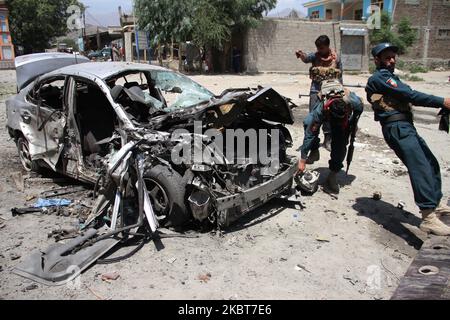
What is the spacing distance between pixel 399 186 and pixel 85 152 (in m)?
4.22

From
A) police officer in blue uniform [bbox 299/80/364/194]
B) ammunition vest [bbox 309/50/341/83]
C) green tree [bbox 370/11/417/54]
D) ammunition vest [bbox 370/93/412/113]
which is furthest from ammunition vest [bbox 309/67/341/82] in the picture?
green tree [bbox 370/11/417/54]

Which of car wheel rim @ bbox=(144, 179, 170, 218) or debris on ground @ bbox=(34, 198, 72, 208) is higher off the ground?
car wheel rim @ bbox=(144, 179, 170, 218)

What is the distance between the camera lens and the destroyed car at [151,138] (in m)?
3.71

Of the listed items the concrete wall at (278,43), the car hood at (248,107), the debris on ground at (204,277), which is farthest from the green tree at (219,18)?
the debris on ground at (204,277)

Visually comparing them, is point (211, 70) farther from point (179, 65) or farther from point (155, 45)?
point (155, 45)

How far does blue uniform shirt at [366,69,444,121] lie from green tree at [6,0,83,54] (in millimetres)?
39962

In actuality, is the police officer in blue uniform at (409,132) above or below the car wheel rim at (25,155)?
above

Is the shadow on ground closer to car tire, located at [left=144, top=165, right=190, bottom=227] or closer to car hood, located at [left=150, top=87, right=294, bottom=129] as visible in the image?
car hood, located at [left=150, top=87, right=294, bottom=129]

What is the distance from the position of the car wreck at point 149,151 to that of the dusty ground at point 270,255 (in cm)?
24

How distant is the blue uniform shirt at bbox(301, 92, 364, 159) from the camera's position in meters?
4.77

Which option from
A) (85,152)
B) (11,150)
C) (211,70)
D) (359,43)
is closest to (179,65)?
(211,70)

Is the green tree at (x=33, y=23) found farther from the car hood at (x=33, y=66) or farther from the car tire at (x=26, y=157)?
the car tire at (x=26, y=157)

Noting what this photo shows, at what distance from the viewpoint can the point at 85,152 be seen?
16.4 ft

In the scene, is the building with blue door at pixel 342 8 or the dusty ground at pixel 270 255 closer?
the dusty ground at pixel 270 255
